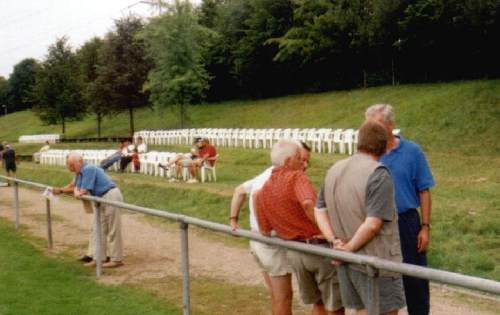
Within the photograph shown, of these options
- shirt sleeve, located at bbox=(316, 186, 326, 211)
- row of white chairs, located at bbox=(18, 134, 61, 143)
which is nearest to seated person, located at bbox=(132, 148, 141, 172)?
shirt sleeve, located at bbox=(316, 186, 326, 211)

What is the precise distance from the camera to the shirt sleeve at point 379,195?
158 inches

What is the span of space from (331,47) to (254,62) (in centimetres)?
996

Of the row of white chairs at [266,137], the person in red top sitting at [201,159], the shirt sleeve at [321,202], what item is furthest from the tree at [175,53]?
the shirt sleeve at [321,202]

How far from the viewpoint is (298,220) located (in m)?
4.99

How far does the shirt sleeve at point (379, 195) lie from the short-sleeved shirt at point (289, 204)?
862mm

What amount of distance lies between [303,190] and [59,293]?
4.61 m

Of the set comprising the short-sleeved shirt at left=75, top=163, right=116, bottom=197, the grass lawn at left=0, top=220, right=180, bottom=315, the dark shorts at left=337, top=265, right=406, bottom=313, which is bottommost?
the grass lawn at left=0, top=220, right=180, bottom=315

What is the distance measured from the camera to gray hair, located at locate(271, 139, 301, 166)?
505 centimetres

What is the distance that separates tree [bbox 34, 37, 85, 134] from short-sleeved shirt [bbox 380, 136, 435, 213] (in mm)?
49669

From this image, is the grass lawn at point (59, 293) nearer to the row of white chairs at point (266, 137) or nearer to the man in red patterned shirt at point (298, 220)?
the man in red patterned shirt at point (298, 220)

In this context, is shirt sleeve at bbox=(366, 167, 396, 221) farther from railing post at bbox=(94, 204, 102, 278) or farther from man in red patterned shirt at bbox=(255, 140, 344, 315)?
railing post at bbox=(94, 204, 102, 278)

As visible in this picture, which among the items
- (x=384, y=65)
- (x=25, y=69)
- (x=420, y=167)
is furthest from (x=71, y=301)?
(x=25, y=69)

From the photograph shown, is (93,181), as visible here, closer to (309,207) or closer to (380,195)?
(309,207)

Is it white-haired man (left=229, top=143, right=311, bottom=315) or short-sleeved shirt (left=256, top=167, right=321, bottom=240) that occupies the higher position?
short-sleeved shirt (left=256, top=167, right=321, bottom=240)
